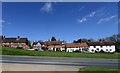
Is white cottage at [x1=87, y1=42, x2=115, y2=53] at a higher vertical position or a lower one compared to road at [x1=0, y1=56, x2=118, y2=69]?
higher

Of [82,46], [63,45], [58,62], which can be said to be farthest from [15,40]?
[58,62]

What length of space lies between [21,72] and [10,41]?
9499 centimetres

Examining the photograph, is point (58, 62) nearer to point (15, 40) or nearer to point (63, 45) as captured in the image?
point (63, 45)

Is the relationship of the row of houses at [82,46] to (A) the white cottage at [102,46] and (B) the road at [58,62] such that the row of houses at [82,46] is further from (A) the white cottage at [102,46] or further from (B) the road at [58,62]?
(B) the road at [58,62]

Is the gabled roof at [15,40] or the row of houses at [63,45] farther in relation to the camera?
the gabled roof at [15,40]

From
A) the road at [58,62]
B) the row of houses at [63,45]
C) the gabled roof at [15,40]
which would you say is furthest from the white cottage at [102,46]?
the road at [58,62]

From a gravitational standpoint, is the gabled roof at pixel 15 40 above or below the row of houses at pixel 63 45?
above

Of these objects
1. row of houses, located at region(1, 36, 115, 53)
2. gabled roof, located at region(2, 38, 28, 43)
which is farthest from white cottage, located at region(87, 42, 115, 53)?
gabled roof, located at region(2, 38, 28, 43)

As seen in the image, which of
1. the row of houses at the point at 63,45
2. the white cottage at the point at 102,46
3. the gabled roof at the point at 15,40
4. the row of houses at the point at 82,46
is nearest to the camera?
the row of houses at the point at 63,45

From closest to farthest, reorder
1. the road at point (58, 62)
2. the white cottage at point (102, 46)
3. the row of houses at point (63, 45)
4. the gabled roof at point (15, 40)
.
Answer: the road at point (58, 62) → the row of houses at point (63, 45) → the white cottage at point (102, 46) → the gabled roof at point (15, 40)

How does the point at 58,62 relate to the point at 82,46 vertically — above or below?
Answer: below

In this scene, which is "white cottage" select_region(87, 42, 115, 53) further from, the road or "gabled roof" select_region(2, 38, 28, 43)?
the road

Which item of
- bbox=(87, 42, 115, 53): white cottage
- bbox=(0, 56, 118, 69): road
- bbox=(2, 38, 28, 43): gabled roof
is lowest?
bbox=(0, 56, 118, 69): road

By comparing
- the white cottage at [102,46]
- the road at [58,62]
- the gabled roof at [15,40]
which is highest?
the gabled roof at [15,40]
